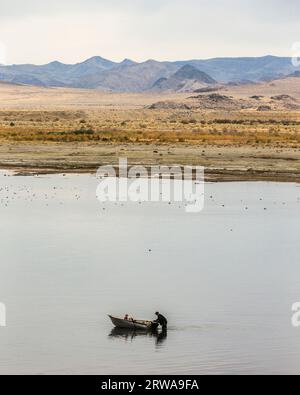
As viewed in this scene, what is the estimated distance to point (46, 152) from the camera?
190 feet

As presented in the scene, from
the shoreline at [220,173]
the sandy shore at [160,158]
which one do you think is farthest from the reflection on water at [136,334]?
the sandy shore at [160,158]

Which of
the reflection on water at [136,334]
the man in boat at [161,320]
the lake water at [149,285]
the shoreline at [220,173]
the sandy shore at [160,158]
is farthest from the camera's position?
the sandy shore at [160,158]

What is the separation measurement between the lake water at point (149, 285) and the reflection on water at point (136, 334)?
0.05m

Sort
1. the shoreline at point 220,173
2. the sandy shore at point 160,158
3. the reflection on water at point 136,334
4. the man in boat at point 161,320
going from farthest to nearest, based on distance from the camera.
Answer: the sandy shore at point 160,158 → the shoreline at point 220,173 → the man in boat at point 161,320 → the reflection on water at point 136,334

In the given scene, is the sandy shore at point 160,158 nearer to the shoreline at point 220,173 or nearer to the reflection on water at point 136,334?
the shoreline at point 220,173

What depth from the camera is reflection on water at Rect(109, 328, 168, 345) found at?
61.9ft

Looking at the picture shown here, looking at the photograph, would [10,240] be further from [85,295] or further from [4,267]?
[85,295]

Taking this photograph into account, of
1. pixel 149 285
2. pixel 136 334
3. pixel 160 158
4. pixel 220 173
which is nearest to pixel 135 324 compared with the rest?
pixel 136 334

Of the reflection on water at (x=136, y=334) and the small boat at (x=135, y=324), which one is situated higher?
the small boat at (x=135, y=324)

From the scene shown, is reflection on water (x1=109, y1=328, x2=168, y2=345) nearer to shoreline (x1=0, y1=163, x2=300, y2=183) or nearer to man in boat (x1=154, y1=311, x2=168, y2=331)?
man in boat (x1=154, y1=311, x2=168, y2=331)

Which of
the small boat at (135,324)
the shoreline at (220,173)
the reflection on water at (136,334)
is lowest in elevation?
the shoreline at (220,173)

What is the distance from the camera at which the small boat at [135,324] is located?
19125 mm
